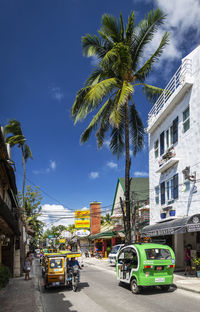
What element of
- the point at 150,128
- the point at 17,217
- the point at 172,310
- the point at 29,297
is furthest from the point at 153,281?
the point at 150,128

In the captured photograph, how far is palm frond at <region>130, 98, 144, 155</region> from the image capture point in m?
22.2

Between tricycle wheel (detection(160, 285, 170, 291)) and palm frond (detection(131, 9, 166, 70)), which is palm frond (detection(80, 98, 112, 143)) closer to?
palm frond (detection(131, 9, 166, 70))

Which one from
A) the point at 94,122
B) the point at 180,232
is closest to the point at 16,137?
the point at 94,122

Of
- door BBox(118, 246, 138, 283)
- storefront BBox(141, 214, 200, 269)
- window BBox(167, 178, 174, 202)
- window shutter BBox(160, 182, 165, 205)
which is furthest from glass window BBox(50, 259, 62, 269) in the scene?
window shutter BBox(160, 182, 165, 205)

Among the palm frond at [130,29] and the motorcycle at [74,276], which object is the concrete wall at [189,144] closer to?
the palm frond at [130,29]

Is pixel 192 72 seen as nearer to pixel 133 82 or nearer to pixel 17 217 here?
pixel 133 82

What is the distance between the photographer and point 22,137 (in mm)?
32062

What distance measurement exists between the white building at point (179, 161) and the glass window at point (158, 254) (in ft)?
10.8

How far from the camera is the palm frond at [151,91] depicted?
70.4 feet

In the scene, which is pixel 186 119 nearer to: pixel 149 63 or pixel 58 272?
pixel 149 63

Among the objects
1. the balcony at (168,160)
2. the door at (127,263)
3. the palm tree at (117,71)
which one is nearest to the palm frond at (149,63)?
the palm tree at (117,71)

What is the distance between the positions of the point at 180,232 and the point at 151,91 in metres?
9.91

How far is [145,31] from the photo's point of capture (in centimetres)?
1972

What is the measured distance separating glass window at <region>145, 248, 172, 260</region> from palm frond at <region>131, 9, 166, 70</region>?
12.6 meters
